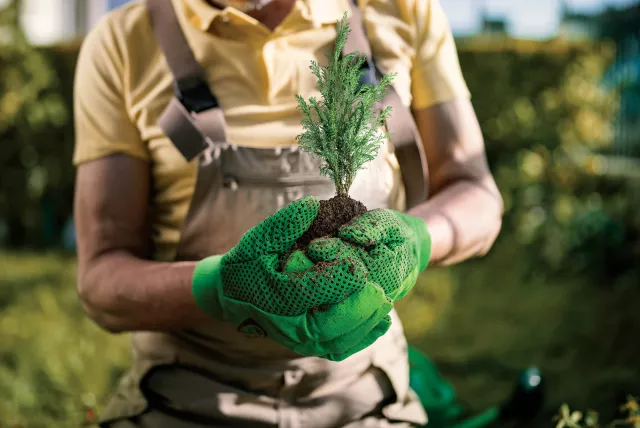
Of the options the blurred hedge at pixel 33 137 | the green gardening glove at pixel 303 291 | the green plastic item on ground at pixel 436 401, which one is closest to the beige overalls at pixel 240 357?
the green gardening glove at pixel 303 291

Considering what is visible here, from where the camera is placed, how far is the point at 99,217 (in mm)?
1955

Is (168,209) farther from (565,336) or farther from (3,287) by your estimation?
(3,287)

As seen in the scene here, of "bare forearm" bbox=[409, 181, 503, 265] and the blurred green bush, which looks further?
the blurred green bush

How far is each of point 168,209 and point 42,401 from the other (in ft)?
8.85

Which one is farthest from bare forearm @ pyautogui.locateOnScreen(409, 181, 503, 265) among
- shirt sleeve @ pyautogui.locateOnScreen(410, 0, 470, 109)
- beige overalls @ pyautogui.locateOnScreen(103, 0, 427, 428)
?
shirt sleeve @ pyautogui.locateOnScreen(410, 0, 470, 109)

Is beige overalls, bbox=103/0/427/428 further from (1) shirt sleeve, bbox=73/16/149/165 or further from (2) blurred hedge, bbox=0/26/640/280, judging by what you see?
(2) blurred hedge, bbox=0/26/640/280

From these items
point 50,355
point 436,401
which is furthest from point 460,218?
point 50,355

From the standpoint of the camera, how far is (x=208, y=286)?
5.77 ft

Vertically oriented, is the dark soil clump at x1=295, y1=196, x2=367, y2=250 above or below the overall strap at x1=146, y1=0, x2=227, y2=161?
below

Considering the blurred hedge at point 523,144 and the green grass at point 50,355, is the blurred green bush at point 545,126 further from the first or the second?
the green grass at point 50,355

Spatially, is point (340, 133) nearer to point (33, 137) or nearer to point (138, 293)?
point (138, 293)

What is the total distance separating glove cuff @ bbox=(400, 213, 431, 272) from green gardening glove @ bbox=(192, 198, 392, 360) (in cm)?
23

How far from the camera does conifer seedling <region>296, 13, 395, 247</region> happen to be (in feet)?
4.87

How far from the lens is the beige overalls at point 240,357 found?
1.82 meters
